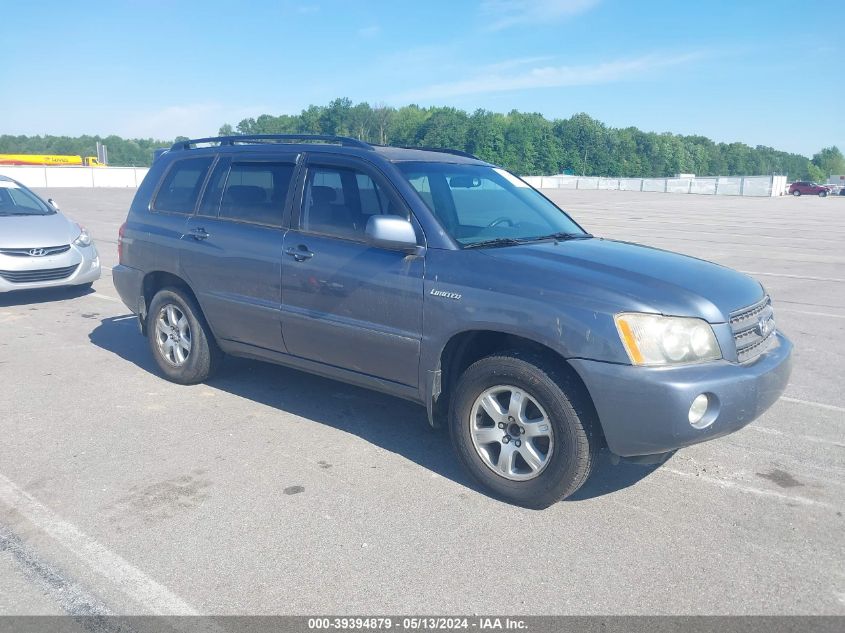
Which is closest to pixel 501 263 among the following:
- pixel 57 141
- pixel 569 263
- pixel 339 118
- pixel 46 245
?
pixel 569 263

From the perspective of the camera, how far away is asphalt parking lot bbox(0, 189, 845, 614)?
10.1 ft

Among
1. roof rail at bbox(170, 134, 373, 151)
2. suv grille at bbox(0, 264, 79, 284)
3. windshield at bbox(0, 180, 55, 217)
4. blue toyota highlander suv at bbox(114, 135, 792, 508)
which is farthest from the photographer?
windshield at bbox(0, 180, 55, 217)

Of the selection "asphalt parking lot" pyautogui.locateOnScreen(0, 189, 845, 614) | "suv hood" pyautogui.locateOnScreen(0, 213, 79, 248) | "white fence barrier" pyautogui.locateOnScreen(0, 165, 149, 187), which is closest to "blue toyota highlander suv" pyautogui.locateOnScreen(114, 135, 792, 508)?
"asphalt parking lot" pyautogui.locateOnScreen(0, 189, 845, 614)

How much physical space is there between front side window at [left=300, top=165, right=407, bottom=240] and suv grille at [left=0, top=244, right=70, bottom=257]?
5.64m

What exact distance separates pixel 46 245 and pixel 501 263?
7.22 metres

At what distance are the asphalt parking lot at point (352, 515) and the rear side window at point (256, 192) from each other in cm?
137

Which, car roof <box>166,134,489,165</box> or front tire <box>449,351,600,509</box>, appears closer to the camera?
front tire <box>449,351,600,509</box>

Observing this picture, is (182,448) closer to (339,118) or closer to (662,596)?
(662,596)

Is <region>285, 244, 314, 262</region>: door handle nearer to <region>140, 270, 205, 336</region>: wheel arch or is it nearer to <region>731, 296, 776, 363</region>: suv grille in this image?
<region>140, 270, 205, 336</region>: wheel arch

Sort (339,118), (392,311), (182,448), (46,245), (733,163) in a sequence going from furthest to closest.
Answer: (733,163)
(339,118)
(46,245)
(182,448)
(392,311)

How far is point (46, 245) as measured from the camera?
9.11 meters

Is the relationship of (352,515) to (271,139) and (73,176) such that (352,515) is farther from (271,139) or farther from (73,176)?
(73,176)

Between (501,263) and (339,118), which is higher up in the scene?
(339,118)

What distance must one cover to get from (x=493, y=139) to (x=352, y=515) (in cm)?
10745
